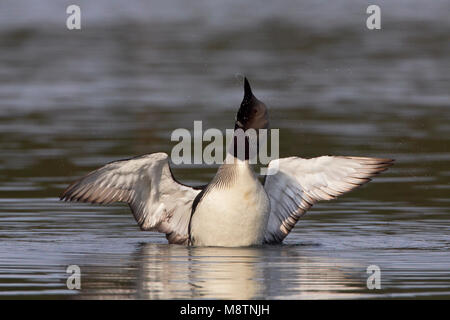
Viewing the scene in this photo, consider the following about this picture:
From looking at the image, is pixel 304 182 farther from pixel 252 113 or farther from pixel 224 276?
pixel 224 276

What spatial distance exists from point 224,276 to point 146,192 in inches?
91.4

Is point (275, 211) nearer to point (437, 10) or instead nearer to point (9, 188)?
point (9, 188)

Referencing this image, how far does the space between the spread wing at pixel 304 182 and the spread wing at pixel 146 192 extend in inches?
32.4

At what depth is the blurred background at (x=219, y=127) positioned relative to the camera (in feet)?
32.4

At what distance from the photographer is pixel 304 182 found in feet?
39.1

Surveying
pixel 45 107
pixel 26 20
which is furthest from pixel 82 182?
pixel 26 20

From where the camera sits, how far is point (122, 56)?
1230 inches

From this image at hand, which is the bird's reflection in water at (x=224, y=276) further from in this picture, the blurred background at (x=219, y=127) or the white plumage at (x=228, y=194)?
the white plumage at (x=228, y=194)

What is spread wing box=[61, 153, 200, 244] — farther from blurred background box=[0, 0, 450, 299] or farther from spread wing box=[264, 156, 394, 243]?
spread wing box=[264, 156, 394, 243]

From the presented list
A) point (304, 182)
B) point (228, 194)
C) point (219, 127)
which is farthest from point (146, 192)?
point (219, 127)

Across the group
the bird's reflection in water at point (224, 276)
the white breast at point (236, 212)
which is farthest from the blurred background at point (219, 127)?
the white breast at point (236, 212)

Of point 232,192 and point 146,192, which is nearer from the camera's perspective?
point 232,192

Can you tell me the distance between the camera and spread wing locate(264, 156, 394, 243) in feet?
38.2
